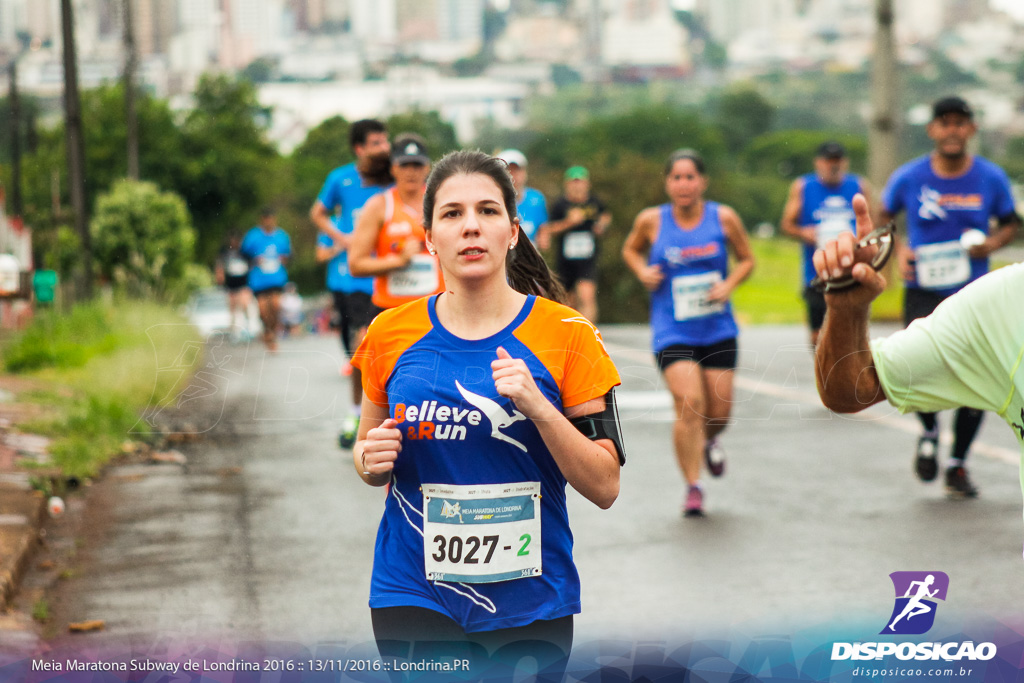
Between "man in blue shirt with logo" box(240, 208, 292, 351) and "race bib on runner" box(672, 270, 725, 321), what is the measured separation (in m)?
11.4

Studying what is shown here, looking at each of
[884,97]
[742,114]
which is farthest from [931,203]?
[742,114]

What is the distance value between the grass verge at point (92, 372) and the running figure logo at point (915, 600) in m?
2.19

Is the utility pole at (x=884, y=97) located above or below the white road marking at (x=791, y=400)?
above

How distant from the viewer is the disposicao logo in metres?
3.47

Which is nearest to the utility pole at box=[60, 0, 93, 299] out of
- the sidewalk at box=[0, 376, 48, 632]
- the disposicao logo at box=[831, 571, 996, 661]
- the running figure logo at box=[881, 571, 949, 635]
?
the sidewalk at box=[0, 376, 48, 632]

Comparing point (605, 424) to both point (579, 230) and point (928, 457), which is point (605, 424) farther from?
point (579, 230)

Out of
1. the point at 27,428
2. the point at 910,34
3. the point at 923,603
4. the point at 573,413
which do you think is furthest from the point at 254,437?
the point at 910,34

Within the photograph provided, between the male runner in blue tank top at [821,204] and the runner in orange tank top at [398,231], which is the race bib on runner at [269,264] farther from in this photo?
the runner in orange tank top at [398,231]

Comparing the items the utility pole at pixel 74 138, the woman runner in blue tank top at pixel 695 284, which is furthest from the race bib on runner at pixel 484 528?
the utility pole at pixel 74 138

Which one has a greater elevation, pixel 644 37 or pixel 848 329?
pixel 848 329

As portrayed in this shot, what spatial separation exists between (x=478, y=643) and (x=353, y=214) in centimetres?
602

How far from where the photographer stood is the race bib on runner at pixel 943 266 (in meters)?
7.35

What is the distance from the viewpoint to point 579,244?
15.0 metres

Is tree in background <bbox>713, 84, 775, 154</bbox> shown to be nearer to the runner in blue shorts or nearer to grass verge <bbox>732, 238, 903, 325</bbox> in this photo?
grass verge <bbox>732, 238, 903, 325</bbox>
